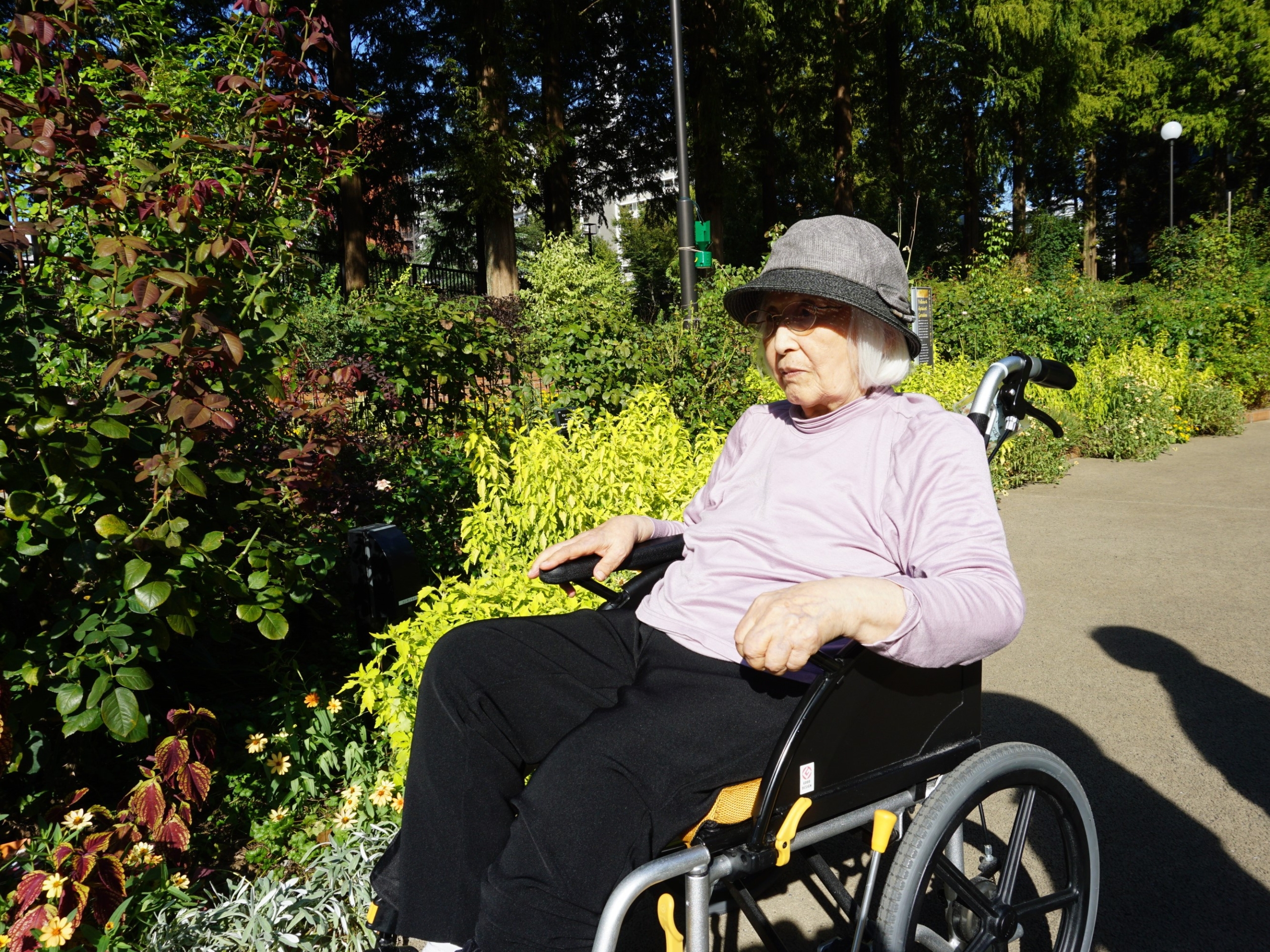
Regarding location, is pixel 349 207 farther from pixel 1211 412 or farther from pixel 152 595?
pixel 152 595

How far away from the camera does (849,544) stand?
1824mm

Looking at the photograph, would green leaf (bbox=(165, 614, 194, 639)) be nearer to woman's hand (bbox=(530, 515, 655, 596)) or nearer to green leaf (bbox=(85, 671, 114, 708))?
green leaf (bbox=(85, 671, 114, 708))

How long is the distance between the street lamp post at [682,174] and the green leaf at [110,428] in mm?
6018

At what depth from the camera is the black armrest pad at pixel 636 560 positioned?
6.72ft

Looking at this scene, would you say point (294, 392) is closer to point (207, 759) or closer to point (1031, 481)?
point (207, 759)

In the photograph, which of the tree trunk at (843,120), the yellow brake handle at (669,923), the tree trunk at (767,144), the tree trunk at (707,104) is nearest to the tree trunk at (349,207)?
the tree trunk at (707,104)

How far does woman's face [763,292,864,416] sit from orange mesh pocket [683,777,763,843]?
853 millimetres

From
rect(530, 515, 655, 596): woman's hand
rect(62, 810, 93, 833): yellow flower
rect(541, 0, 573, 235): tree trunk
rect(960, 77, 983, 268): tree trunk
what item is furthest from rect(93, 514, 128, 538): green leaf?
rect(960, 77, 983, 268): tree trunk

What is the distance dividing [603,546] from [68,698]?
1.19 meters

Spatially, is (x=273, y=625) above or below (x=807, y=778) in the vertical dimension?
above

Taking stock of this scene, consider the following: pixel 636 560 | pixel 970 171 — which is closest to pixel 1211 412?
pixel 636 560

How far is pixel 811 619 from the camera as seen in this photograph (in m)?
1.43

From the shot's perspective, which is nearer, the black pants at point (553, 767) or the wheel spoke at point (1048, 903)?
the black pants at point (553, 767)

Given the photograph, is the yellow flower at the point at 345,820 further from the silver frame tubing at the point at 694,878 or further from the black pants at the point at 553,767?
the silver frame tubing at the point at 694,878
